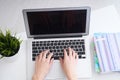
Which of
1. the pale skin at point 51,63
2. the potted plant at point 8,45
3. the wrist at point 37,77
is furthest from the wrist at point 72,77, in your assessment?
the potted plant at point 8,45

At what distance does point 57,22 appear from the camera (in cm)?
97

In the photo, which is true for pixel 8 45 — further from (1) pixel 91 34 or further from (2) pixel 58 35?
(1) pixel 91 34

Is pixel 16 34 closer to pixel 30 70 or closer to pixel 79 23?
pixel 30 70

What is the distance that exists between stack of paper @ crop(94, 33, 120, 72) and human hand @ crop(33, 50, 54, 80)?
187mm

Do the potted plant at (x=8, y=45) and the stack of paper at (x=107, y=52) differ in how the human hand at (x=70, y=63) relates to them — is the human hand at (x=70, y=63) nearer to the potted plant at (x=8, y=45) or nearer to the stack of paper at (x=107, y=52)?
the stack of paper at (x=107, y=52)

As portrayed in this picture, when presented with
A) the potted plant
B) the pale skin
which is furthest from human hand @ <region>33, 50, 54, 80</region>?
the potted plant

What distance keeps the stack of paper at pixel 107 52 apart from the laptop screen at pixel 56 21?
0.07 meters

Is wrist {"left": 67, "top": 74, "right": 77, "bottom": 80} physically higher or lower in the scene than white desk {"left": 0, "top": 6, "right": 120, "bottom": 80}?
lower

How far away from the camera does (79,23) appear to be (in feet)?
3.18

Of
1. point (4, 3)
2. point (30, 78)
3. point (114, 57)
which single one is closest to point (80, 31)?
point (114, 57)

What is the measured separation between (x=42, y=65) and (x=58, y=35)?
14cm

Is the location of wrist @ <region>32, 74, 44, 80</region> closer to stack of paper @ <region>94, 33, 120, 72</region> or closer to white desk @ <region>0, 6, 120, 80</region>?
white desk @ <region>0, 6, 120, 80</region>

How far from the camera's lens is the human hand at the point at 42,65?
95 centimetres

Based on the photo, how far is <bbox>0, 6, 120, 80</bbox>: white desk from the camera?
0.97 metres
